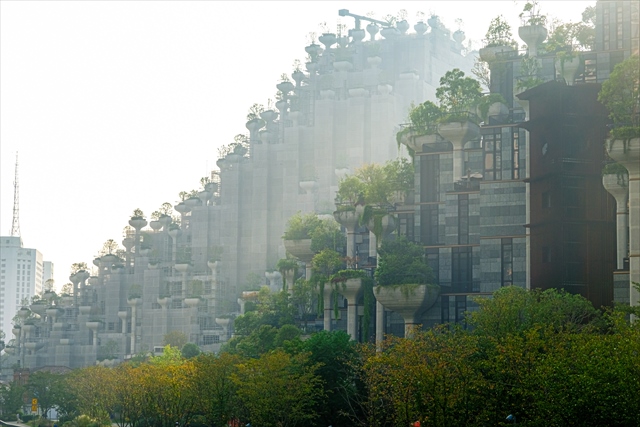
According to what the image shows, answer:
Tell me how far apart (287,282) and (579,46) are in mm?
58327

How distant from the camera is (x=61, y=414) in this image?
148 m

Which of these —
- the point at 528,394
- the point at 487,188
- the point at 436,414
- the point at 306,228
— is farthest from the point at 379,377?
the point at 306,228

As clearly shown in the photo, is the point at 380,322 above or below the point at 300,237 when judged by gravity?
below

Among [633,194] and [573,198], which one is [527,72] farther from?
[633,194]

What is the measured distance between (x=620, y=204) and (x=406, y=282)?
2548cm

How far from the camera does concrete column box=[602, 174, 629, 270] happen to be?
87250 millimetres

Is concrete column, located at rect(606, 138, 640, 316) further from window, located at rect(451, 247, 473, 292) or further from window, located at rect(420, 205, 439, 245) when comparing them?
window, located at rect(420, 205, 439, 245)

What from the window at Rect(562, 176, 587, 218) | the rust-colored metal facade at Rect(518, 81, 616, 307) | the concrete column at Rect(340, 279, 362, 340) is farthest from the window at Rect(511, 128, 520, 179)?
the concrete column at Rect(340, 279, 362, 340)

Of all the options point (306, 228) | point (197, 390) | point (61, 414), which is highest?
point (306, 228)

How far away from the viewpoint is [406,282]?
350 feet

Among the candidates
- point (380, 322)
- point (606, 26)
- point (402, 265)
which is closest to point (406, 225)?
point (402, 265)

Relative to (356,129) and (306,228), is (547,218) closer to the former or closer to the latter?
(306,228)

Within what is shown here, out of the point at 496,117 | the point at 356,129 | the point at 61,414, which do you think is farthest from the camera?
the point at 356,129

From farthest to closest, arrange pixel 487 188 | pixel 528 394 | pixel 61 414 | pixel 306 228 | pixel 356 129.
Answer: pixel 356 129 → pixel 61 414 → pixel 306 228 → pixel 487 188 → pixel 528 394
